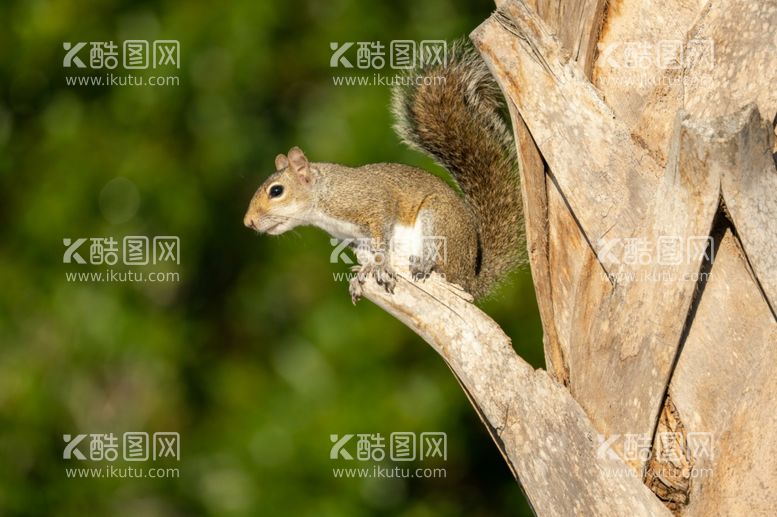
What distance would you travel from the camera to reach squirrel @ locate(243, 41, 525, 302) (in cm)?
231

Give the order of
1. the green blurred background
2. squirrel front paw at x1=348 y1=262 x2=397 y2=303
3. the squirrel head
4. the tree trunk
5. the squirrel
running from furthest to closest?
1. the green blurred background
2. the squirrel head
3. the squirrel
4. squirrel front paw at x1=348 y1=262 x2=397 y2=303
5. the tree trunk

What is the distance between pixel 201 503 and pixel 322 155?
3.91 feet

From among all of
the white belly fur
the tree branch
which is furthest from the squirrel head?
the tree branch

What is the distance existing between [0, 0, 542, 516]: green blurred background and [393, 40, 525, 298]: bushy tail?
836 mm

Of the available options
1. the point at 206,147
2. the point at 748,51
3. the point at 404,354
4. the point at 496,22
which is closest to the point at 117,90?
the point at 206,147

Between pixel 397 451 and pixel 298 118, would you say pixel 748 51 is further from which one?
pixel 298 118

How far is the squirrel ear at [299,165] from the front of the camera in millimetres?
2609

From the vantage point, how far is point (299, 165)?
2.63m

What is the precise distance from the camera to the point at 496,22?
4.53 feet

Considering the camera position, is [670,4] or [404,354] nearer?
[670,4]

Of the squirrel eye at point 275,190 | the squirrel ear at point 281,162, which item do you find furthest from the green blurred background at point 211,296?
the squirrel eye at point 275,190

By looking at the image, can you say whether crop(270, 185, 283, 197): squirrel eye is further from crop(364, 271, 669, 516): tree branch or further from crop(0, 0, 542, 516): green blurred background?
crop(364, 271, 669, 516): tree branch

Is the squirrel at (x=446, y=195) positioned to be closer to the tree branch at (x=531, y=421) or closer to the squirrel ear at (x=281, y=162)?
the squirrel ear at (x=281, y=162)

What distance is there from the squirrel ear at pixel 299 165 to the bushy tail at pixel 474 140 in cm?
31
